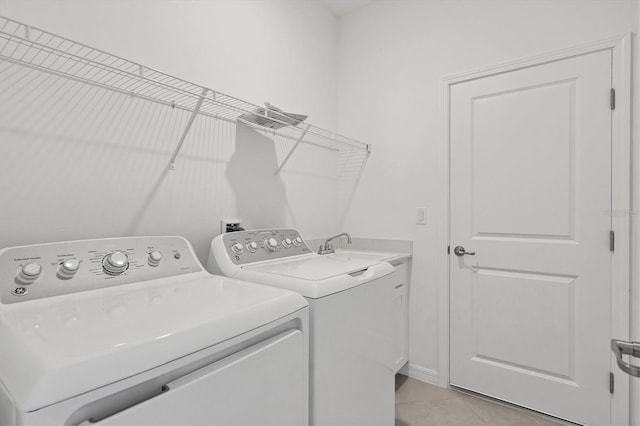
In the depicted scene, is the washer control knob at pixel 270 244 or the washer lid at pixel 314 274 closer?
the washer lid at pixel 314 274

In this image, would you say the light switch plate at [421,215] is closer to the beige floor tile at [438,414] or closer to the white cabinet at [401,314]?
the white cabinet at [401,314]

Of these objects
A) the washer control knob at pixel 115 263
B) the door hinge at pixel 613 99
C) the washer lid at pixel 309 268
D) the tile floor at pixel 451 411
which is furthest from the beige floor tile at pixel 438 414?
the door hinge at pixel 613 99

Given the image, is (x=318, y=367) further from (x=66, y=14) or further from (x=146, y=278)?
(x=66, y=14)

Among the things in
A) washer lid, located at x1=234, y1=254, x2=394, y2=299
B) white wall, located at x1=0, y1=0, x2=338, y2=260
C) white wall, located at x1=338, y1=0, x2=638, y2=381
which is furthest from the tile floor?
white wall, located at x1=0, y1=0, x2=338, y2=260

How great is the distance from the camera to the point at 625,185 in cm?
168

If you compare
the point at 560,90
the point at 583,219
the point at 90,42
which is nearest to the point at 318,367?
the point at 90,42

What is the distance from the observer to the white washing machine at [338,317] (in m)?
1.10

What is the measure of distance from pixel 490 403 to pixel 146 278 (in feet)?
7.06

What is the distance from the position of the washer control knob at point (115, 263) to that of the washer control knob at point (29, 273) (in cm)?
Result: 17

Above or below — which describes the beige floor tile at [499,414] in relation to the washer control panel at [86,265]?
below

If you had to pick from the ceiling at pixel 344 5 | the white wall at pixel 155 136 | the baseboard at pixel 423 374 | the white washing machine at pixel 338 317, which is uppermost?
the ceiling at pixel 344 5

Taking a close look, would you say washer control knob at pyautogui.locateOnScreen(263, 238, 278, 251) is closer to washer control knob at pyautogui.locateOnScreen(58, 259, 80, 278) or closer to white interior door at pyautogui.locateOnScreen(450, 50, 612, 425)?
washer control knob at pyautogui.locateOnScreen(58, 259, 80, 278)

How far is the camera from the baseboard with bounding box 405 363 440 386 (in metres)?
2.25

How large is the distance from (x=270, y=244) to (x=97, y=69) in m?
1.04
